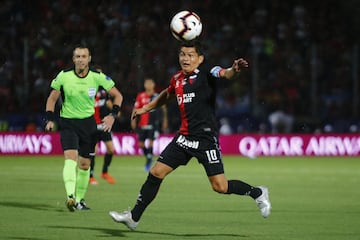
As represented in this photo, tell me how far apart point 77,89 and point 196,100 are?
125 inches

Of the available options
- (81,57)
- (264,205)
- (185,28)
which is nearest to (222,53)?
(81,57)

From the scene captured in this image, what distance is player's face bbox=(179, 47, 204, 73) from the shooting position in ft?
32.8

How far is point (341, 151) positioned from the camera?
2789 cm

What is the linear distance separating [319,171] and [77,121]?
10.6 metres

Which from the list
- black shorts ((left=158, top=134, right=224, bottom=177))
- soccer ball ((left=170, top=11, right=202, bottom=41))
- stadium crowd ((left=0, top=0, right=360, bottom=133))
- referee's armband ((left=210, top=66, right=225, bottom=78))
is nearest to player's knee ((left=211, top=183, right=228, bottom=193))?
black shorts ((left=158, top=134, right=224, bottom=177))

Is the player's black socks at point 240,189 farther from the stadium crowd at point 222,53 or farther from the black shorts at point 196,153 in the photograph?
the stadium crowd at point 222,53

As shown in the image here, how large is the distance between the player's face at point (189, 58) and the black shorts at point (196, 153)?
2.64 ft

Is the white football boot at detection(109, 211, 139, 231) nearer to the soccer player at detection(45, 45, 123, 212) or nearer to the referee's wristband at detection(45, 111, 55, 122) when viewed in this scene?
the soccer player at detection(45, 45, 123, 212)

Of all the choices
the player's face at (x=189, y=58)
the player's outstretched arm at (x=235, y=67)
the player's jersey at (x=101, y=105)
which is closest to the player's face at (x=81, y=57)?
the player's face at (x=189, y=58)

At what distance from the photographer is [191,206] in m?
13.6

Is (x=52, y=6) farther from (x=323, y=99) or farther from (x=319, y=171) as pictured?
(x=319, y=171)

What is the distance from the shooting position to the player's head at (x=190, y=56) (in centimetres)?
1002

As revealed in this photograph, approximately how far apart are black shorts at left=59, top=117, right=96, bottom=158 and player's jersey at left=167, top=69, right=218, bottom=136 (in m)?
2.89

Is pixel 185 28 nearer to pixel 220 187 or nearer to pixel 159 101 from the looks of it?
pixel 159 101
